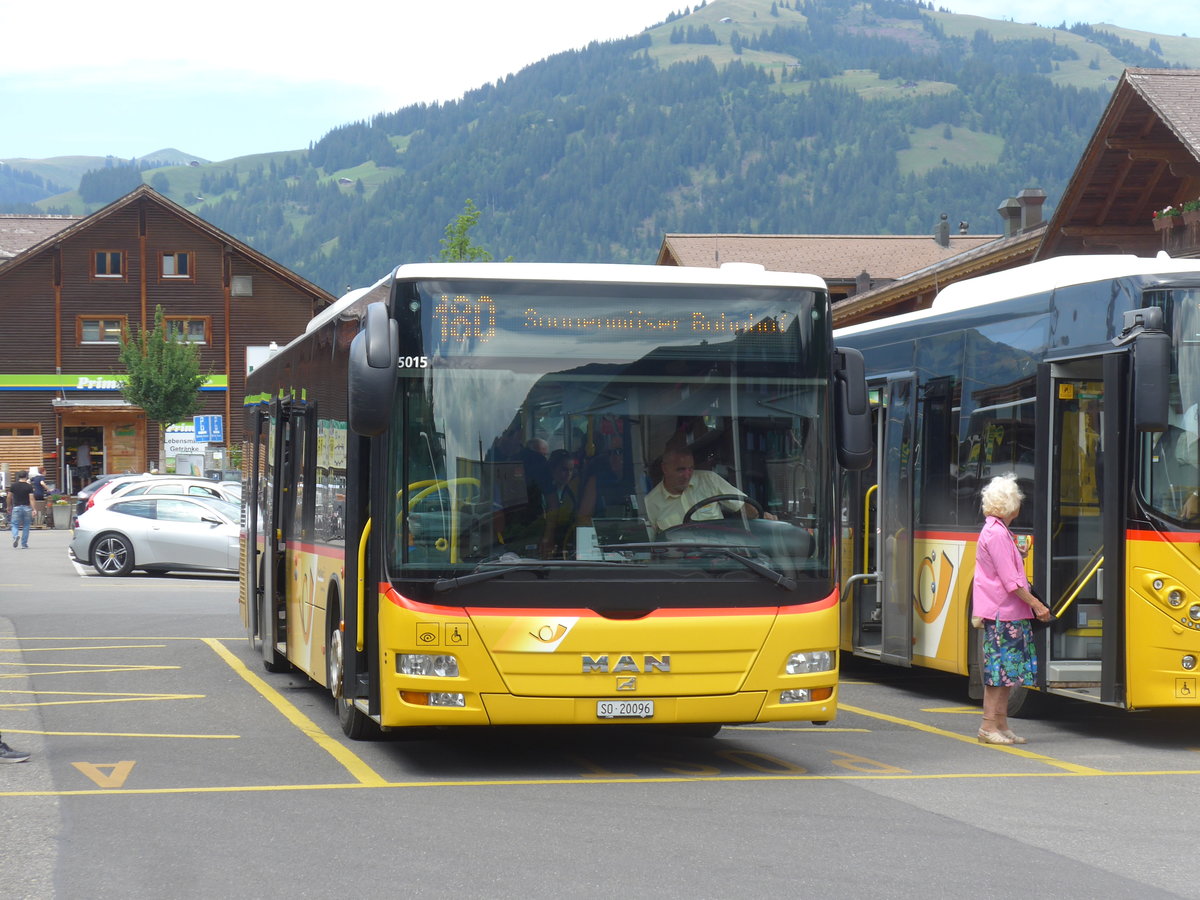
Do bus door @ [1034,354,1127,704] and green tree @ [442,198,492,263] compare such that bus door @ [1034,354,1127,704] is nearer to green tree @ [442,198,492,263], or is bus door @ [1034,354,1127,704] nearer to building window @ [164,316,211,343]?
green tree @ [442,198,492,263]

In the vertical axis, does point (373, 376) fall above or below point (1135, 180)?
below

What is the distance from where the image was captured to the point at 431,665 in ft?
29.9

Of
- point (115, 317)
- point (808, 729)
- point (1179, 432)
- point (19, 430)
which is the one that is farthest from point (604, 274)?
point (115, 317)

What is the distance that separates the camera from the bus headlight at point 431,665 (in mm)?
9109

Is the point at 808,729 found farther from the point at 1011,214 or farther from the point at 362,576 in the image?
the point at 1011,214

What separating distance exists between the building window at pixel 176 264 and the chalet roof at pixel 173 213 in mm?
1218

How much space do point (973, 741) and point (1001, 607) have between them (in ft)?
3.01

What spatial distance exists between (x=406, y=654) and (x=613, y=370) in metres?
1.81

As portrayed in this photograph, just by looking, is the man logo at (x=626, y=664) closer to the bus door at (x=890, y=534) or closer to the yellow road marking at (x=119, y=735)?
the yellow road marking at (x=119, y=735)

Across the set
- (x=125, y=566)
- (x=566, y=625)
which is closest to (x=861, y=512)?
(x=566, y=625)

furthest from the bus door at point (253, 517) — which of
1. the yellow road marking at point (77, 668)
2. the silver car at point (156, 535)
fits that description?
the silver car at point (156, 535)

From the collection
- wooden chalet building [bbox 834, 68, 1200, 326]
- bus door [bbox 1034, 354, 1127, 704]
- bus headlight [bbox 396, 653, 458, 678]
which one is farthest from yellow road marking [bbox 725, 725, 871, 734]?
wooden chalet building [bbox 834, 68, 1200, 326]

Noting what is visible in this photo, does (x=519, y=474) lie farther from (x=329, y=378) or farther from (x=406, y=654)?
(x=329, y=378)

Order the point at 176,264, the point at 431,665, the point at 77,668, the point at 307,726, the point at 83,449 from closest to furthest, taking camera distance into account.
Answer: the point at 431,665
the point at 307,726
the point at 77,668
the point at 83,449
the point at 176,264
